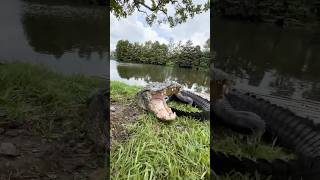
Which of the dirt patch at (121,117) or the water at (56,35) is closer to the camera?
the dirt patch at (121,117)

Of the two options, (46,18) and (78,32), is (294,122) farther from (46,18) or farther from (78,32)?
(46,18)

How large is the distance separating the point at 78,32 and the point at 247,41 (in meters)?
3.79

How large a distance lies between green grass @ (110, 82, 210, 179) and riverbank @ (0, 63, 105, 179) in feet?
0.50

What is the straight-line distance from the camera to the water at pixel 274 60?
13.9 ft

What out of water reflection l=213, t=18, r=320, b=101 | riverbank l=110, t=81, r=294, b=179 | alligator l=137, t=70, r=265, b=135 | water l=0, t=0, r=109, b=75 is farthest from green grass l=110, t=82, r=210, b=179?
water reflection l=213, t=18, r=320, b=101

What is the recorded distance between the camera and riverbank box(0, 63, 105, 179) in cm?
195

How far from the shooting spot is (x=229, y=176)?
198 centimetres

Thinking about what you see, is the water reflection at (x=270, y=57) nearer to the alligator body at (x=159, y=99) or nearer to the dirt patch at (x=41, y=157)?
the alligator body at (x=159, y=99)

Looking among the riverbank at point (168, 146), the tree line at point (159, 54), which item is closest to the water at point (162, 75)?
the tree line at point (159, 54)

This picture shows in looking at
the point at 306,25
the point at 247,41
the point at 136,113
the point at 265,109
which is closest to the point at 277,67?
the point at 247,41

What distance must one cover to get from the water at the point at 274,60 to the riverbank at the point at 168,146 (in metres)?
1.00

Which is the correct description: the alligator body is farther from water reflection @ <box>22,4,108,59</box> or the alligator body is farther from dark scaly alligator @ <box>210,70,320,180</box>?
water reflection @ <box>22,4,108,59</box>

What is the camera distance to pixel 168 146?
2.31 m

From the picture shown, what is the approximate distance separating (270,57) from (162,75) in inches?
128
